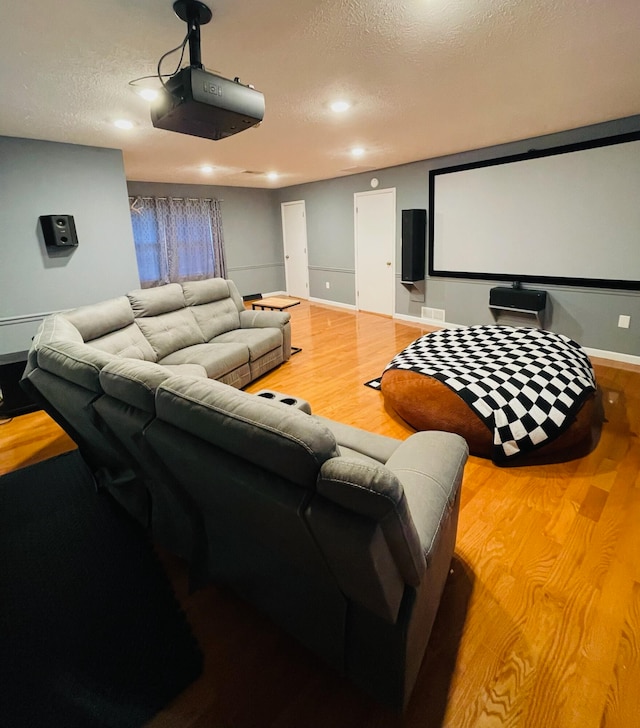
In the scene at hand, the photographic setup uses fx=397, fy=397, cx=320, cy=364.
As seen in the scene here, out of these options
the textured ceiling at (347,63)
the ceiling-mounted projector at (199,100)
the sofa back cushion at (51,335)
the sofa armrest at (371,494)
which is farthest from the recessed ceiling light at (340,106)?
the sofa armrest at (371,494)

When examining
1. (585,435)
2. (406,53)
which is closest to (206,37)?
(406,53)

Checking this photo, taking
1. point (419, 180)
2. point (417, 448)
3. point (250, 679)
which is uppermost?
point (419, 180)

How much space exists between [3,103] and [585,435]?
4.49m

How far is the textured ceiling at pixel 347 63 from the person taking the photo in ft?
5.77

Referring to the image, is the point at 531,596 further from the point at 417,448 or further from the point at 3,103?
the point at 3,103

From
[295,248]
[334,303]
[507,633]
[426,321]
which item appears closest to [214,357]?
[507,633]

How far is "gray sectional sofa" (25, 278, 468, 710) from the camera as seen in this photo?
927 millimetres

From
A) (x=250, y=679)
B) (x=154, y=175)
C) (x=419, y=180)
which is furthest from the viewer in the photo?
(x=154, y=175)

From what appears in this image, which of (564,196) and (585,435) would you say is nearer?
(585,435)

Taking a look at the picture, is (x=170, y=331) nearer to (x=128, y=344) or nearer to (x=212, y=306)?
(x=128, y=344)

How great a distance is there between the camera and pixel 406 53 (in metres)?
2.16

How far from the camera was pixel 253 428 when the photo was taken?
1.02m

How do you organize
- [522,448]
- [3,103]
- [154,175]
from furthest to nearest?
[154,175] → [3,103] → [522,448]

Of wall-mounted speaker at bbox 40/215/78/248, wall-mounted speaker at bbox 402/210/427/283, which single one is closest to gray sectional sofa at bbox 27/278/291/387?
wall-mounted speaker at bbox 40/215/78/248
